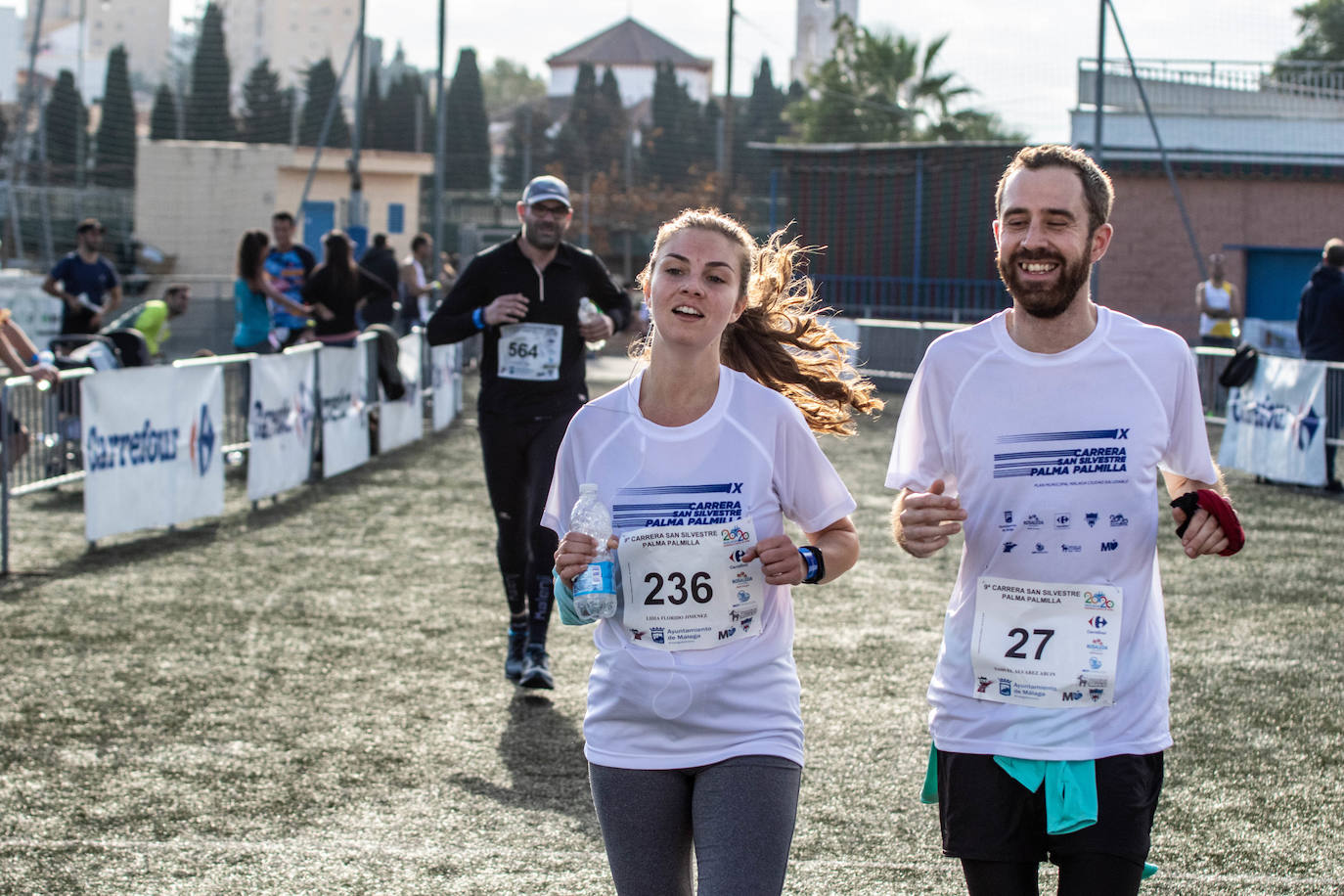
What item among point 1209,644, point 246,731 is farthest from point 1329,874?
point 246,731

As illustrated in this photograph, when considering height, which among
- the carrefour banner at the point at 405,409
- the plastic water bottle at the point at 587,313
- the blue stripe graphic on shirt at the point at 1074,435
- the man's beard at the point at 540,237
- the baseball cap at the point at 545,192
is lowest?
the carrefour banner at the point at 405,409

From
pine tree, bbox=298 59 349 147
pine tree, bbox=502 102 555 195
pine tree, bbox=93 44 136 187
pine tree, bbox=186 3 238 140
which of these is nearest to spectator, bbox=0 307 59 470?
pine tree, bbox=298 59 349 147

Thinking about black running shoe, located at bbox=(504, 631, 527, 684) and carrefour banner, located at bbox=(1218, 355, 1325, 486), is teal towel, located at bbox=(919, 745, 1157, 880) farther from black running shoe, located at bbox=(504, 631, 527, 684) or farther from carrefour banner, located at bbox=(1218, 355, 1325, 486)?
carrefour banner, located at bbox=(1218, 355, 1325, 486)

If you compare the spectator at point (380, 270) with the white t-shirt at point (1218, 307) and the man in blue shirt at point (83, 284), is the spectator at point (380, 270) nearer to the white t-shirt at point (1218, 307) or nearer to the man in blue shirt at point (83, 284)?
the man in blue shirt at point (83, 284)

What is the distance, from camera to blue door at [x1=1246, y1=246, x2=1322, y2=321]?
27.0m

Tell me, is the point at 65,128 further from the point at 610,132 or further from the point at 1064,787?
the point at 1064,787

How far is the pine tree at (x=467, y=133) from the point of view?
180 ft

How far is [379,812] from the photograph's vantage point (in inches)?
203

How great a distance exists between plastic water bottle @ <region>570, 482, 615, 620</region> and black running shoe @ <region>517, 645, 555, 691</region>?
3.70 metres

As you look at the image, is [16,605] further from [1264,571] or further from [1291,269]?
[1291,269]

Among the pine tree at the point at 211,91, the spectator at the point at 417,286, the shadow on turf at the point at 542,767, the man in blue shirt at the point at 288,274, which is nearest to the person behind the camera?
the shadow on turf at the point at 542,767

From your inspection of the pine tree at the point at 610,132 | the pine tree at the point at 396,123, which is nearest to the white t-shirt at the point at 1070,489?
the pine tree at the point at 610,132

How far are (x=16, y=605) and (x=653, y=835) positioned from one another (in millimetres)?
6300

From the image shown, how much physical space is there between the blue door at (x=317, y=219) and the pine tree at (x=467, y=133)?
11.4m
